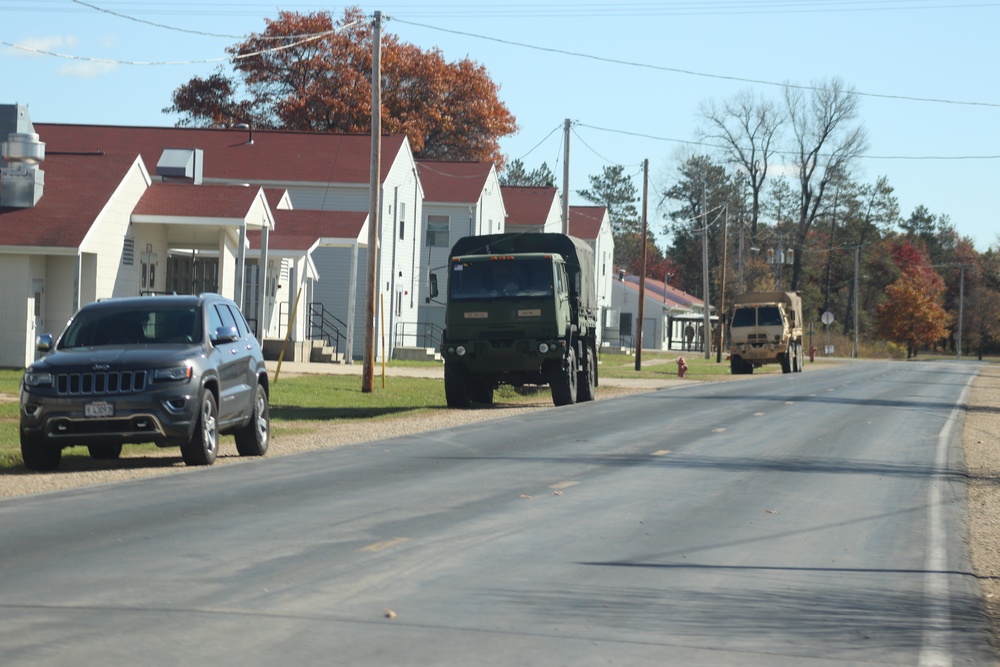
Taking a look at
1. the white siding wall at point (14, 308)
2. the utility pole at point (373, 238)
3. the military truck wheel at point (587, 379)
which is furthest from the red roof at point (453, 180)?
the military truck wheel at point (587, 379)

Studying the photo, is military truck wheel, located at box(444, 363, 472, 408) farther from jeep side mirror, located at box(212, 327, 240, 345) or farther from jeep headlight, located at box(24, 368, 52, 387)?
jeep headlight, located at box(24, 368, 52, 387)

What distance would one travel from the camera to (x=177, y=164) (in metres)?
42.6

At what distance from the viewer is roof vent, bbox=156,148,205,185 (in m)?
42.5

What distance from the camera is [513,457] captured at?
17.0 m

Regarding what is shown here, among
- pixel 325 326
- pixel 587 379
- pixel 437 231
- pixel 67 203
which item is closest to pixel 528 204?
pixel 437 231

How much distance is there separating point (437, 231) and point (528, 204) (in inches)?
478

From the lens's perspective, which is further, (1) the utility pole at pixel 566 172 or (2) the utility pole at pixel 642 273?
(2) the utility pole at pixel 642 273

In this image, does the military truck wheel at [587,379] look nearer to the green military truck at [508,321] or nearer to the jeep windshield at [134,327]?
the green military truck at [508,321]

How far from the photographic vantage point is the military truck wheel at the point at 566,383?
2762cm

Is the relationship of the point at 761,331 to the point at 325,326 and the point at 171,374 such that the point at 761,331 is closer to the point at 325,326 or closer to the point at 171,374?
the point at 325,326

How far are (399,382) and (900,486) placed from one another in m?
20.8

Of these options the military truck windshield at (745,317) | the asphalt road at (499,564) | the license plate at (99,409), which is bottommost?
the asphalt road at (499,564)

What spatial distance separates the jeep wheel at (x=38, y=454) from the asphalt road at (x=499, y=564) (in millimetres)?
1600

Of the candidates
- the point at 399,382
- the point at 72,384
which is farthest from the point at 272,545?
the point at 399,382
